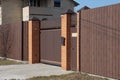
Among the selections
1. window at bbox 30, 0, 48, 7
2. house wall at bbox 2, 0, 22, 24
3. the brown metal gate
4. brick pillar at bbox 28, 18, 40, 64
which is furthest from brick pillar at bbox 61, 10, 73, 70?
window at bbox 30, 0, 48, 7

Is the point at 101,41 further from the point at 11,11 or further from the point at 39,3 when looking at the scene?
the point at 39,3

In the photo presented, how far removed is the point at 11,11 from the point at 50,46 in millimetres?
27403

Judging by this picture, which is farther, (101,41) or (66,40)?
(66,40)

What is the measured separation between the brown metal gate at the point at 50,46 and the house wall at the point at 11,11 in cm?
2473

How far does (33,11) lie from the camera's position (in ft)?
147

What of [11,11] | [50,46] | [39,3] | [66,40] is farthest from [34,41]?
[39,3]

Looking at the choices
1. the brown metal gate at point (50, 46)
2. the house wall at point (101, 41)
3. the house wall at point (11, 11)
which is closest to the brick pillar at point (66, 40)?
the house wall at point (101, 41)

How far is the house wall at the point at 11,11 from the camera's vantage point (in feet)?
152

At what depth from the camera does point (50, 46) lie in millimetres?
20906

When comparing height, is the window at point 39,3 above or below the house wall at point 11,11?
above

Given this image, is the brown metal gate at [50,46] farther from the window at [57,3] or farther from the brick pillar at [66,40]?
the window at [57,3]

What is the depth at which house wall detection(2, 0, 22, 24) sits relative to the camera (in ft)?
152

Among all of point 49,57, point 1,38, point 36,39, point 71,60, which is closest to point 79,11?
point 71,60

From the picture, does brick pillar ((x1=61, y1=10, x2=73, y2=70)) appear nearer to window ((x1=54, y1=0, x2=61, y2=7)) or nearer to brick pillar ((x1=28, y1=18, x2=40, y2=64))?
brick pillar ((x1=28, y1=18, x2=40, y2=64))
